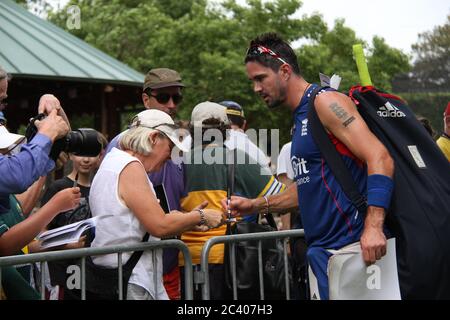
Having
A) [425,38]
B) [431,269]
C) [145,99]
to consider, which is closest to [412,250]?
[431,269]

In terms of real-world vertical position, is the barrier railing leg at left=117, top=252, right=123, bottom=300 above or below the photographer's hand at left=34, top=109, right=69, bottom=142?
below

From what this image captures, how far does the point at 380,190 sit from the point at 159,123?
1.64 metres

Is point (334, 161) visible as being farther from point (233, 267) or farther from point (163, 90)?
point (163, 90)

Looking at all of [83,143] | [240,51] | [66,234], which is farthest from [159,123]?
[240,51]

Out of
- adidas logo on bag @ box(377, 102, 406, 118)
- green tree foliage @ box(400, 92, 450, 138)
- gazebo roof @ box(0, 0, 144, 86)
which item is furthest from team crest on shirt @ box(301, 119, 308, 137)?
green tree foliage @ box(400, 92, 450, 138)

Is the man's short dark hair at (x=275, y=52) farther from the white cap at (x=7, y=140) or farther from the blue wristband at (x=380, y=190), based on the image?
the white cap at (x=7, y=140)

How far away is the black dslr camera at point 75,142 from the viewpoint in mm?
4141

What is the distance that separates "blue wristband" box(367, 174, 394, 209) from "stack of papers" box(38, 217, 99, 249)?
61.2 inches

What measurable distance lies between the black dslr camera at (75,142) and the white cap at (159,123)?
0.67 metres

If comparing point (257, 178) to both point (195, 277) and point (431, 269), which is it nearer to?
point (195, 277)

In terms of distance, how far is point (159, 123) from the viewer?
16.3 ft

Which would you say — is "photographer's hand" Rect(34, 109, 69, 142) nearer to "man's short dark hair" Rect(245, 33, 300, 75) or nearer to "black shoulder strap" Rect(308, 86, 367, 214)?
"man's short dark hair" Rect(245, 33, 300, 75)

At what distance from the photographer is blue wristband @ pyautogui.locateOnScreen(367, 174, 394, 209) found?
150 inches

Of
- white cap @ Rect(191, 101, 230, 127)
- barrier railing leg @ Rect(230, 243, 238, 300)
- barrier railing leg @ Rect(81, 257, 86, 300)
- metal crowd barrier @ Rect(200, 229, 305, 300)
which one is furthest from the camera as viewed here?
white cap @ Rect(191, 101, 230, 127)
